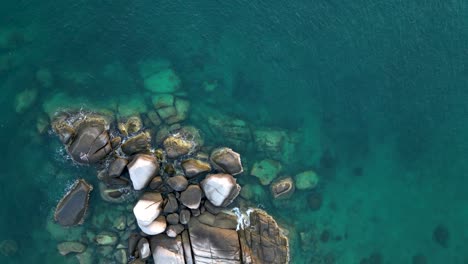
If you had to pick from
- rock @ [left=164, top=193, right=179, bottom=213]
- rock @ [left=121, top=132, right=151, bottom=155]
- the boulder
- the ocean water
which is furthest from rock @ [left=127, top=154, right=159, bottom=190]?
the boulder

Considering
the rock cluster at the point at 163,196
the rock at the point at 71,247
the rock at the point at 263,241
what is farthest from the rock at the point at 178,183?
the rock at the point at 71,247

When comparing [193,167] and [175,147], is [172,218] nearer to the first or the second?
[193,167]

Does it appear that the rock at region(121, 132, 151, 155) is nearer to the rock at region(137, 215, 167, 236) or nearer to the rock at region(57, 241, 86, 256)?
the rock at region(137, 215, 167, 236)

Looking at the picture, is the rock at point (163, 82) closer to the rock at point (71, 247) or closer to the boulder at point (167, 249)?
the boulder at point (167, 249)

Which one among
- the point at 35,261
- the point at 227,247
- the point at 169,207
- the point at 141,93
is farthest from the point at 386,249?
the point at 35,261

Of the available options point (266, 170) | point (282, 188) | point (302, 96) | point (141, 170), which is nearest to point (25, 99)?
point (141, 170)
